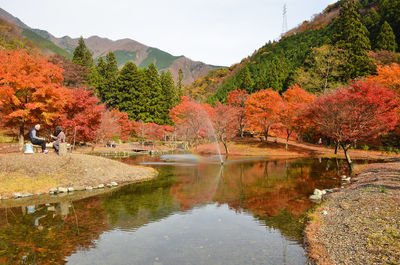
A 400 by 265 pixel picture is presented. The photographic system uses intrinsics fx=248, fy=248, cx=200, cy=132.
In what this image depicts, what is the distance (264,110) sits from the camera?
4588 cm

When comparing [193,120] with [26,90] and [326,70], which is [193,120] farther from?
[26,90]

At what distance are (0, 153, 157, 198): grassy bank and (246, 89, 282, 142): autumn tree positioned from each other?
29.9m

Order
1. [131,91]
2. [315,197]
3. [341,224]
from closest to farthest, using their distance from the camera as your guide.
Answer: [341,224], [315,197], [131,91]

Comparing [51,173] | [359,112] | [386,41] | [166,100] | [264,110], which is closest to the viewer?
[51,173]

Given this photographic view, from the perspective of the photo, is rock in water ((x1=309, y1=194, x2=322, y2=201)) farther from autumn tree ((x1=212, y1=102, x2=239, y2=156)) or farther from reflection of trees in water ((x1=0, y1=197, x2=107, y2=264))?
autumn tree ((x1=212, y1=102, x2=239, y2=156))

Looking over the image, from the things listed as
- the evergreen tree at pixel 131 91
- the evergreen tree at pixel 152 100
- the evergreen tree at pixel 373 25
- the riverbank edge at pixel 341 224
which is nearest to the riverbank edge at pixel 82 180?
the riverbank edge at pixel 341 224

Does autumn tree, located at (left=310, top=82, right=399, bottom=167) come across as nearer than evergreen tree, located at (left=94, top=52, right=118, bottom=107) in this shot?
Yes

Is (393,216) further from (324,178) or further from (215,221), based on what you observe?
(324,178)

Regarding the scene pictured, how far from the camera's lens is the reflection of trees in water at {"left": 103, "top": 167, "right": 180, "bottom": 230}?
39.8ft

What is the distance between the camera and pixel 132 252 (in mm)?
8656

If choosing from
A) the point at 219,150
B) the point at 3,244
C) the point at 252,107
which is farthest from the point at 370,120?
the point at 3,244

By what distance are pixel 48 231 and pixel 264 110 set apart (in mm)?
40823

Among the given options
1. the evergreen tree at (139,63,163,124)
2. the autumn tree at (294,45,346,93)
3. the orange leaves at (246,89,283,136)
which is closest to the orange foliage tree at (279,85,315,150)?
the orange leaves at (246,89,283,136)

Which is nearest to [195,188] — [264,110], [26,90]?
[26,90]
